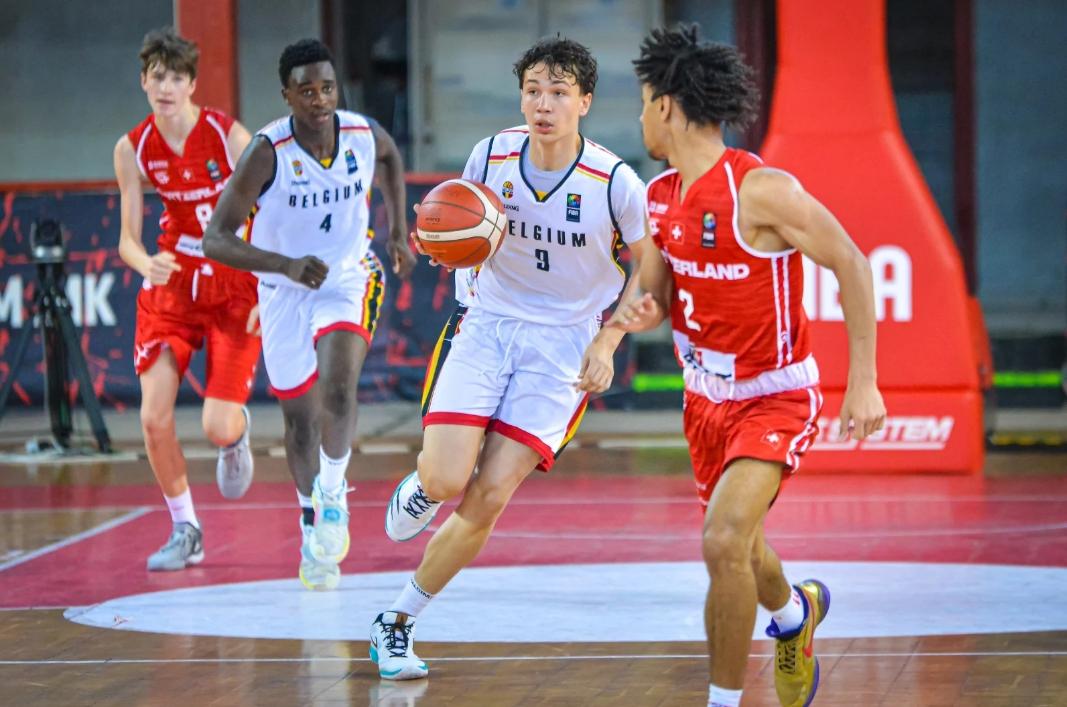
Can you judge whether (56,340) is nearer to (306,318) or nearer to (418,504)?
(306,318)

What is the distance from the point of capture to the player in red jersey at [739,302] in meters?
5.14

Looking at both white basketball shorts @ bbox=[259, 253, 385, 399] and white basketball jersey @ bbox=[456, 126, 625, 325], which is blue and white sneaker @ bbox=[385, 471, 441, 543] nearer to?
white basketball jersey @ bbox=[456, 126, 625, 325]

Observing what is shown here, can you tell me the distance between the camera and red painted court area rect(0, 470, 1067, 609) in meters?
8.05

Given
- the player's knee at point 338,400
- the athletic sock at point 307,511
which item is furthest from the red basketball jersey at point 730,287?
the athletic sock at point 307,511

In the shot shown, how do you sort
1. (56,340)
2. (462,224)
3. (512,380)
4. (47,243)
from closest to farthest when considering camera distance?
(462,224), (512,380), (47,243), (56,340)

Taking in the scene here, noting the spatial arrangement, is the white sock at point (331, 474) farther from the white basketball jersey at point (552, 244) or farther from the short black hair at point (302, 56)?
the short black hair at point (302, 56)

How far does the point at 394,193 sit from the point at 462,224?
7.44 feet

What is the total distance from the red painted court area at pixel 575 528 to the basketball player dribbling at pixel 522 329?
2065 millimetres

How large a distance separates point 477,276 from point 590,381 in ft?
3.43

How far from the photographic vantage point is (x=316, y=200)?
7648 mm

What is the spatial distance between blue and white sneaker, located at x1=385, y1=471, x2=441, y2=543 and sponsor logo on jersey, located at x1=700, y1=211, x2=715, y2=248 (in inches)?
57.7

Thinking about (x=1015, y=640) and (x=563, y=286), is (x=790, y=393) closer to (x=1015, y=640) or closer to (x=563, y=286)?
(x=563, y=286)

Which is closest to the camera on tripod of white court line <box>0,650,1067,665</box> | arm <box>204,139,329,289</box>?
arm <box>204,139,329,289</box>

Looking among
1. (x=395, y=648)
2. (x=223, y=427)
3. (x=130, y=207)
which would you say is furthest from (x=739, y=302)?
(x=130, y=207)
